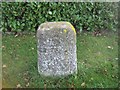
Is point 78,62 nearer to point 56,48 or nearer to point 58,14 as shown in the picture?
point 56,48

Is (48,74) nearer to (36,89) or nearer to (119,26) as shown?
(36,89)

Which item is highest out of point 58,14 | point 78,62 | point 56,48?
point 58,14

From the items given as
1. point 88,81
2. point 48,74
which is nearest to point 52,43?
point 48,74

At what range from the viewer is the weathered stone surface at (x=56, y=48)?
A: 12.9ft

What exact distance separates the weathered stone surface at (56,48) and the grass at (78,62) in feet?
0.54

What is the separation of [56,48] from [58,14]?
163cm

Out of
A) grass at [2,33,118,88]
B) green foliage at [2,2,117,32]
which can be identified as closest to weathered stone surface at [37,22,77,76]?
grass at [2,33,118,88]

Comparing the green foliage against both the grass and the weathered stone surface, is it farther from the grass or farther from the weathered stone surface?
the weathered stone surface

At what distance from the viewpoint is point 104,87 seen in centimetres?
399

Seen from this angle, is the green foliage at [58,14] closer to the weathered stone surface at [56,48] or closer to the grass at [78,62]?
the grass at [78,62]

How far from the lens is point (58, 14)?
5.43 metres

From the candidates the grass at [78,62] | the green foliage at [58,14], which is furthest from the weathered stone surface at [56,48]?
the green foliage at [58,14]

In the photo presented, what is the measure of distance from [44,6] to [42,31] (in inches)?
60.8

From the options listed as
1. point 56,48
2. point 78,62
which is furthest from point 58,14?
point 56,48
